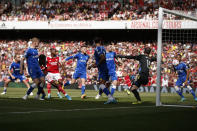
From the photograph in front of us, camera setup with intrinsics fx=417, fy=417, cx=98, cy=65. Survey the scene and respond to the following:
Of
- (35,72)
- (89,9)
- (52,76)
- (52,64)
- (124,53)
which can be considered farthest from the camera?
(89,9)

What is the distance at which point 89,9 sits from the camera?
4409cm

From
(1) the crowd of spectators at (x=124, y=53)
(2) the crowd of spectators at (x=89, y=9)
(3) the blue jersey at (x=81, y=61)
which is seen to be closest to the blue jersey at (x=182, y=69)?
(3) the blue jersey at (x=81, y=61)

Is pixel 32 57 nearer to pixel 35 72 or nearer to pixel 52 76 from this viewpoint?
pixel 35 72

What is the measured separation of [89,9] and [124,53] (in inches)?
312

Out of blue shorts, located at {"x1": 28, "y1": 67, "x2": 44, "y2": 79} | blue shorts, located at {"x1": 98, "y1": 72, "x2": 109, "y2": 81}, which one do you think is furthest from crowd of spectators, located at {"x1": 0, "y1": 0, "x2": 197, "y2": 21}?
blue shorts, located at {"x1": 28, "y1": 67, "x2": 44, "y2": 79}

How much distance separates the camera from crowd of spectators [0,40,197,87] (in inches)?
1068

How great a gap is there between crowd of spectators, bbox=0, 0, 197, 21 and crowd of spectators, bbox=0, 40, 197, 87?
8.73ft

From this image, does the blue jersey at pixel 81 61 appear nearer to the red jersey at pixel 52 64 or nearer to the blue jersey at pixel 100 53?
the red jersey at pixel 52 64

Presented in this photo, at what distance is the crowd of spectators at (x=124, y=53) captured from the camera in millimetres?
27125

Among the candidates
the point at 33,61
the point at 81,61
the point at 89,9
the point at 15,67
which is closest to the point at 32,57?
the point at 33,61

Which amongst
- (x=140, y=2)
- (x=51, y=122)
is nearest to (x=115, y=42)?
(x=140, y=2)

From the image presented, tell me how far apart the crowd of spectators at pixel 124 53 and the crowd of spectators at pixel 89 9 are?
266 centimetres

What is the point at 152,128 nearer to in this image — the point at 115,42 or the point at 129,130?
the point at 129,130

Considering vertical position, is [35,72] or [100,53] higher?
[100,53]
